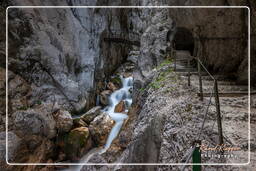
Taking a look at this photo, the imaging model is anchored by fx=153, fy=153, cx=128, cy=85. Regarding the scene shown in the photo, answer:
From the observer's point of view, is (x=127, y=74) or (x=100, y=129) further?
(x=127, y=74)

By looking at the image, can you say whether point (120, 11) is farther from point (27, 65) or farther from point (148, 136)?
point (148, 136)

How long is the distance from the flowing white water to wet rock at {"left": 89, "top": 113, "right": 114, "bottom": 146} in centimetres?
29

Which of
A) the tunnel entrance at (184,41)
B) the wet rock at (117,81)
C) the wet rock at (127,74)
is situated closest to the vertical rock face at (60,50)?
the wet rock at (117,81)

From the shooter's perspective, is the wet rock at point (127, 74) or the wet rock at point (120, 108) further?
the wet rock at point (127, 74)

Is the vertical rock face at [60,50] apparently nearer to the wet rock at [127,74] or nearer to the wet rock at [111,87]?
the wet rock at [111,87]

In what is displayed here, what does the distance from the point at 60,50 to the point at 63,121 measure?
5554 millimetres

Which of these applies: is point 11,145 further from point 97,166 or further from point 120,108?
point 120,108

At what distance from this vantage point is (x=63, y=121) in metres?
10.3

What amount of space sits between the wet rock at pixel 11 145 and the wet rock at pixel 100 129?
4050 millimetres

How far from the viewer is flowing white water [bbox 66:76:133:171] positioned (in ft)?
31.0

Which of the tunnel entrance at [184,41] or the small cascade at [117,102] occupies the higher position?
the tunnel entrance at [184,41]

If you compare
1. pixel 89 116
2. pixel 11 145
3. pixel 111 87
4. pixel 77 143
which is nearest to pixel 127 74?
pixel 111 87

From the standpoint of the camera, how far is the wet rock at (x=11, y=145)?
7.45 meters

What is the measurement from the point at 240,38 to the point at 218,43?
1.31 meters
